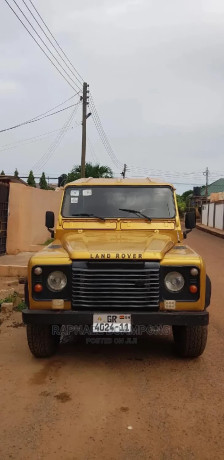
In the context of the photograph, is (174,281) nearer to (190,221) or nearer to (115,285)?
Result: (115,285)

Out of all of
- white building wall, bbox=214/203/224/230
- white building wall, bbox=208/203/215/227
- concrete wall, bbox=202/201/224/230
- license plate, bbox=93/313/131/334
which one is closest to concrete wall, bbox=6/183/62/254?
license plate, bbox=93/313/131/334

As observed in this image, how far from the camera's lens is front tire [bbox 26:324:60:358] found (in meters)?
4.73

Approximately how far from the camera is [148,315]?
4391 mm

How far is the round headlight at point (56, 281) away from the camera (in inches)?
178

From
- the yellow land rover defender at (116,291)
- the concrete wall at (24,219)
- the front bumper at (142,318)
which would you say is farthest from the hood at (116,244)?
the concrete wall at (24,219)

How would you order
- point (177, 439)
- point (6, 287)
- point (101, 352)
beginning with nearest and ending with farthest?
point (177, 439) < point (101, 352) < point (6, 287)

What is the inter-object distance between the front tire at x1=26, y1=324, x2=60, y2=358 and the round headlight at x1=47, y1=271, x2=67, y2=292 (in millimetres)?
483

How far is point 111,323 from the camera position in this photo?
14.5ft

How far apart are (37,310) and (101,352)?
107 cm

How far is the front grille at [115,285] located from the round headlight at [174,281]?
0.38 ft

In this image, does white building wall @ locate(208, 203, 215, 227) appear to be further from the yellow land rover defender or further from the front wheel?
the yellow land rover defender

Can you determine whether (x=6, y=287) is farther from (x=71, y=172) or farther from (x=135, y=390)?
(x=71, y=172)

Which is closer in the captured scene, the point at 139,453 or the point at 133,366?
the point at 139,453

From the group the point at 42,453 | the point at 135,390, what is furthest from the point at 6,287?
the point at 42,453
